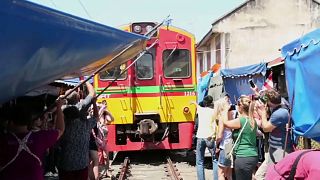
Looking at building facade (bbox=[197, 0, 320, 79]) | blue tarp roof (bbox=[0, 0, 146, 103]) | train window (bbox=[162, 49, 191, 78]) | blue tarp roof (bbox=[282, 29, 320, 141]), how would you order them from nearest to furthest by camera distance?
1. blue tarp roof (bbox=[0, 0, 146, 103])
2. blue tarp roof (bbox=[282, 29, 320, 141])
3. train window (bbox=[162, 49, 191, 78])
4. building facade (bbox=[197, 0, 320, 79])

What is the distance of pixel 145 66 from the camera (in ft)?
42.7

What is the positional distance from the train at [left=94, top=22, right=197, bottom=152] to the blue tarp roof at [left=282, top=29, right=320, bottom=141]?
22.1 feet

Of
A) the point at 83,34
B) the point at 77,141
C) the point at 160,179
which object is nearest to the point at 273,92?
the point at 77,141

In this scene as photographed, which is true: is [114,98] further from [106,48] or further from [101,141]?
[106,48]

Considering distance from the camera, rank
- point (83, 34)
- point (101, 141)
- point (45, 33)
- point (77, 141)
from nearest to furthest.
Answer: point (45, 33) < point (83, 34) < point (77, 141) < point (101, 141)

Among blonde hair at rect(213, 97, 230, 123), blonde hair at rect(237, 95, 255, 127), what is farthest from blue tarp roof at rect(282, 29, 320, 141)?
blonde hair at rect(213, 97, 230, 123)

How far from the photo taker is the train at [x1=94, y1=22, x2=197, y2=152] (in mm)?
12625

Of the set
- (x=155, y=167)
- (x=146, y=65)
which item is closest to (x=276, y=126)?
(x=155, y=167)

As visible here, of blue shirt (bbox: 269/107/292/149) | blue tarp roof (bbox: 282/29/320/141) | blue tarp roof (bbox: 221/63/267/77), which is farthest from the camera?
blue tarp roof (bbox: 221/63/267/77)

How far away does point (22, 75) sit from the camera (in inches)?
112

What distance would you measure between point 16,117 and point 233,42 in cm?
2221

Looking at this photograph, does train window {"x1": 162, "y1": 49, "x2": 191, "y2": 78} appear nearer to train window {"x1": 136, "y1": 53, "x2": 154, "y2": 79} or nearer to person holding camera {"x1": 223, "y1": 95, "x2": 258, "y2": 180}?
train window {"x1": 136, "y1": 53, "x2": 154, "y2": 79}

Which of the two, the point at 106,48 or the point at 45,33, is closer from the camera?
the point at 45,33

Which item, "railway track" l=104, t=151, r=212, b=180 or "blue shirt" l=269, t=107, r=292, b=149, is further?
"railway track" l=104, t=151, r=212, b=180
